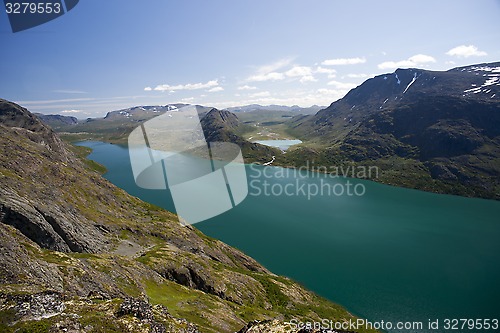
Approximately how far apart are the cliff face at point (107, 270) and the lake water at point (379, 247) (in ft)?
45.8

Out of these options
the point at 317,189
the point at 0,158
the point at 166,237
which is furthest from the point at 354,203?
the point at 0,158

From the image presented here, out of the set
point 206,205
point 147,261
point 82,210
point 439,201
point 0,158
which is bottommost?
point 439,201

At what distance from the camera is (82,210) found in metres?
65.4

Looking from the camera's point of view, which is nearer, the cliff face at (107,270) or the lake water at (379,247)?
the cliff face at (107,270)

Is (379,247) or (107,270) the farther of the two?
(379,247)

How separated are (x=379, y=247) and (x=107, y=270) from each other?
91.7 meters

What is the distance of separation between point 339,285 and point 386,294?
1176 centimetres

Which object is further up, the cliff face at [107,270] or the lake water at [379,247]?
the cliff face at [107,270]

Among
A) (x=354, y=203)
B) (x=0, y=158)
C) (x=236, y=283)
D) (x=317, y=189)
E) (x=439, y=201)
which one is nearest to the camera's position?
(x=236, y=283)

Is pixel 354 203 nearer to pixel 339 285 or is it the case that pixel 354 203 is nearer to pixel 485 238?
pixel 485 238

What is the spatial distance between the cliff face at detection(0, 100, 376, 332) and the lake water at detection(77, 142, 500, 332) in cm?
1396

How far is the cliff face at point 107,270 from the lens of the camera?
68.2 feet

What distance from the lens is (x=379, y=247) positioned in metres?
100

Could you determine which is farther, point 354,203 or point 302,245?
point 354,203
